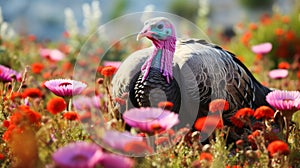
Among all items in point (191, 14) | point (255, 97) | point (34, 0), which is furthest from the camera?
point (191, 14)

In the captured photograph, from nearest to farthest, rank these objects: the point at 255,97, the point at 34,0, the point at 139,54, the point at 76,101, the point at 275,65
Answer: the point at 76,101, the point at 139,54, the point at 255,97, the point at 275,65, the point at 34,0

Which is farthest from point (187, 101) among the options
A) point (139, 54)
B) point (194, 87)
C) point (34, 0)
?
point (34, 0)

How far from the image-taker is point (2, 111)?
3.14 m

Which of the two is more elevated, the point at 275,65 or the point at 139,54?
the point at 139,54

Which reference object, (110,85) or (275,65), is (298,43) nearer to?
(275,65)

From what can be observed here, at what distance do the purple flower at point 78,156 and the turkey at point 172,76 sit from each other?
128cm

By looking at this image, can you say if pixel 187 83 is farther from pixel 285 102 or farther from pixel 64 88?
pixel 64 88

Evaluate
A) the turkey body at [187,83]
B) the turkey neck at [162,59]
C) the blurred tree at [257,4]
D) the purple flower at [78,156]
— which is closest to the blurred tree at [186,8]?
the blurred tree at [257,4]

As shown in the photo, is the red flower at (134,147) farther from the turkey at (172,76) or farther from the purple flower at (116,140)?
the turkey at (172,76)

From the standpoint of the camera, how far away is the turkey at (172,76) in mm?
3156

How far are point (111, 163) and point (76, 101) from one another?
4.51 ft

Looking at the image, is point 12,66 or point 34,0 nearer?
point 12,66

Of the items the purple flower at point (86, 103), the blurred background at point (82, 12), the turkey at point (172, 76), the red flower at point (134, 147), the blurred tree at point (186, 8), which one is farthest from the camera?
the blurred tree at point (186, 8)

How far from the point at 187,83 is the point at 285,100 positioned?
0.58 metres
